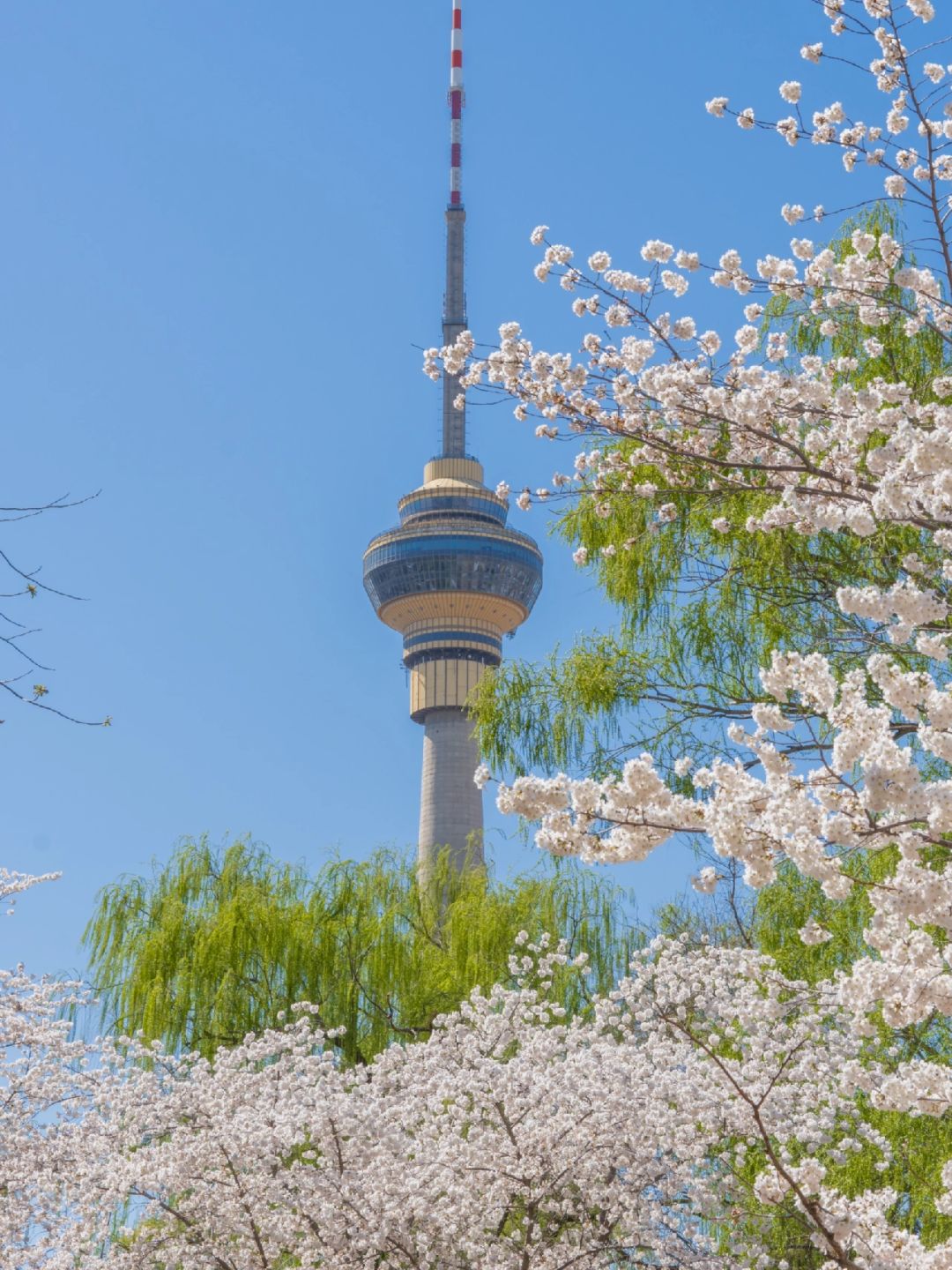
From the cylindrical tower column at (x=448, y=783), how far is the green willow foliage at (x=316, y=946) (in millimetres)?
54262

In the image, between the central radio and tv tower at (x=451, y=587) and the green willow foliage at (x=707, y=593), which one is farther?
the central radio and tv tower at (x=451, y=587)

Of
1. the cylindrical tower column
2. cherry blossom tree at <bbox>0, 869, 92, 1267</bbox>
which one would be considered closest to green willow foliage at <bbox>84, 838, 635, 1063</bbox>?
cherry blossom tree at <bbox>0, 869, 92, 1267</bbox>

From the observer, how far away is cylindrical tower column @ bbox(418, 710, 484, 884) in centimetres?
7838

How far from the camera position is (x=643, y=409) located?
9.30 m

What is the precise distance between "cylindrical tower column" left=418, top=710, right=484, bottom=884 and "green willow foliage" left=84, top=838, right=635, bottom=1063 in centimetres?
5426

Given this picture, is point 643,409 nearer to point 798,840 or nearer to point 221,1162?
point 798,840

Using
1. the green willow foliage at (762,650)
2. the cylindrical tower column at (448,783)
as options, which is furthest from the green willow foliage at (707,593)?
the cylindrical tower column at (448,783)

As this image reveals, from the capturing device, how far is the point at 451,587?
81.5m

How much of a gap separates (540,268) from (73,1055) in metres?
9.23

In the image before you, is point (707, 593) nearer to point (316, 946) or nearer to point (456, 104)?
point (316, 946)

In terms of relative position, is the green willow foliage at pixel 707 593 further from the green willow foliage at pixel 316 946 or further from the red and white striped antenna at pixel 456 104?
the red and white striped antenna at pixel 456 104

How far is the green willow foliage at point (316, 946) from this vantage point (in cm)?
1850

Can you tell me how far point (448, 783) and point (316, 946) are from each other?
6148 cm

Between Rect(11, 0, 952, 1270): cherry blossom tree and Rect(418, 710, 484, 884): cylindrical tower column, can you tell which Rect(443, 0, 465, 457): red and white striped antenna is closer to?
Rect(418, 710, 484, 884): cylindrical tower column
